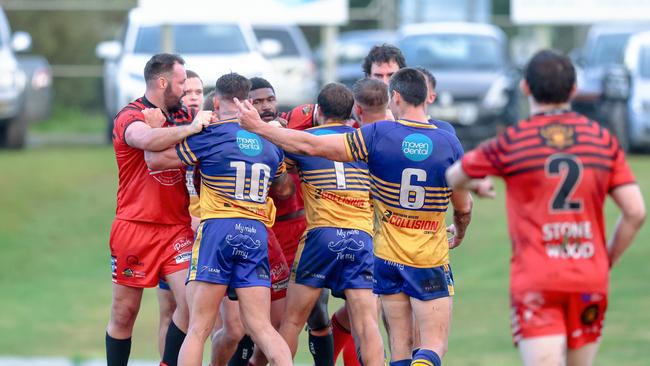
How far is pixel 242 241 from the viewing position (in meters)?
7.81

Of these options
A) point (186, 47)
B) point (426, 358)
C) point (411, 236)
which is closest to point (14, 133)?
point (186, 47)

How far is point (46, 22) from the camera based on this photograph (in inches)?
1272

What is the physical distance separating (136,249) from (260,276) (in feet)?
3.14

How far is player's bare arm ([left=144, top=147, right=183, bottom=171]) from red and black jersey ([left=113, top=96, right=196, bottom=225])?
0.43m

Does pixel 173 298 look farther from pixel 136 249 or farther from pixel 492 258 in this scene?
pixel 492 258

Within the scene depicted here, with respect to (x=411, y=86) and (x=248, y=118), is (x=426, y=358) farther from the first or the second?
(x=248, y=118)

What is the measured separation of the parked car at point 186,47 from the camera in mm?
19781

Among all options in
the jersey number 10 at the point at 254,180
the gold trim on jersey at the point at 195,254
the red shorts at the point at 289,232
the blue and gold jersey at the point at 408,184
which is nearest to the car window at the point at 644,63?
the red shorts at the point at 289,232

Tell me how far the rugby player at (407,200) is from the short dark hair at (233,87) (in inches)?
11.3

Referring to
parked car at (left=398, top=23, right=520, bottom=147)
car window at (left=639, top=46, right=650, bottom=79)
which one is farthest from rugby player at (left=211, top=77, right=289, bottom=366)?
car window at (left=639, top=46, right=650, bottom=79)

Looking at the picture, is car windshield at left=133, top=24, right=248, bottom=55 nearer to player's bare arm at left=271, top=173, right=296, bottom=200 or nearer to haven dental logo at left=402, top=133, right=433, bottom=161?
player's bare arm at left=271, top=173, right=296, bottom=200

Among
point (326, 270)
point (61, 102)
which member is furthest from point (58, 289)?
point (61, 102)

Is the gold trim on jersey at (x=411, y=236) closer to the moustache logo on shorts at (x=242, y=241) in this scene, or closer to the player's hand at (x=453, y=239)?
the player's hand at (x=453, y=239)

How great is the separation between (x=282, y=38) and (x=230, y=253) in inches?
571
